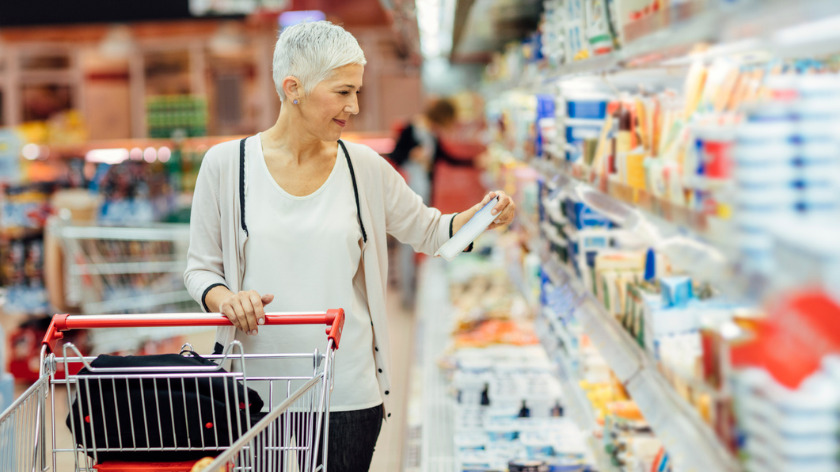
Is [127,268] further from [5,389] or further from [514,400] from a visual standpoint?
[514,400]

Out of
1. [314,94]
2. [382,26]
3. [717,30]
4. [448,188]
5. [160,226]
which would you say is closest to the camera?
[717,30]

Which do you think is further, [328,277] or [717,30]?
[328,277]

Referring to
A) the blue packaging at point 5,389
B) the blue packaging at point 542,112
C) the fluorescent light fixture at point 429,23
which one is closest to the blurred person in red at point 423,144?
the fluorescent light fixture at point 429,23

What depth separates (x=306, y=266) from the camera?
212 centimetres

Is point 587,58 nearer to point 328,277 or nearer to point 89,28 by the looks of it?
point 328,277

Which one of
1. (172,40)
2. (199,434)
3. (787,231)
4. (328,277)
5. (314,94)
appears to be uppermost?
(172,40)

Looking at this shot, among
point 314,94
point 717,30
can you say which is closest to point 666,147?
point 717,30

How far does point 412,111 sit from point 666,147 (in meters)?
8.96

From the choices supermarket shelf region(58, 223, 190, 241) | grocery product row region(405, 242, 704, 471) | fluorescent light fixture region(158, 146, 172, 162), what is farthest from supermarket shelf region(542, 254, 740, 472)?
fluorescent light fixture region(158, 146, 172, 162)

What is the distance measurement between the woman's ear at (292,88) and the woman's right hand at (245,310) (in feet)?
1.56

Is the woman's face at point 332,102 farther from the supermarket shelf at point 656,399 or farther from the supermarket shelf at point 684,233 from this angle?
the supermarket shelf at point 656,399

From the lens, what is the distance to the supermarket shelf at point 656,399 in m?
1.36

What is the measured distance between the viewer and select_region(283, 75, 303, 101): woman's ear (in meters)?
2.07

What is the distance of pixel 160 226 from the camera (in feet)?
17.5
